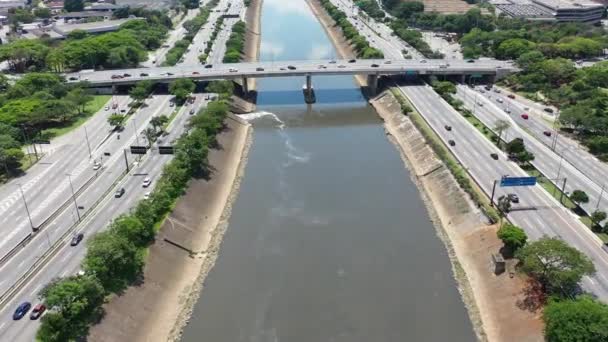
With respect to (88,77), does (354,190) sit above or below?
below

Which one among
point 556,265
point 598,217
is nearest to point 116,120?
point 556,265

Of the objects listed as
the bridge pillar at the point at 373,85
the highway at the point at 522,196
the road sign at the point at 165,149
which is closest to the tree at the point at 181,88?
the road sign at the point at 165,149

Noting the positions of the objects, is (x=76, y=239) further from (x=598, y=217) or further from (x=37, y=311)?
(x=598, y=217)

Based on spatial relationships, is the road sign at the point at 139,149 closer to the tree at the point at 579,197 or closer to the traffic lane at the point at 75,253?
the traffic lane at the point at 75,253

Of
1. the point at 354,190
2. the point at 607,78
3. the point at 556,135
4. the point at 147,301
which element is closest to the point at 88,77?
the point at 354,190

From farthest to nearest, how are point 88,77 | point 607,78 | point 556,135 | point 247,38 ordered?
point 247,38
point 88,77
point 607,78
point 556,135

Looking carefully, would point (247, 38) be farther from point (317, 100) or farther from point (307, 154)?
point (307, 154)
